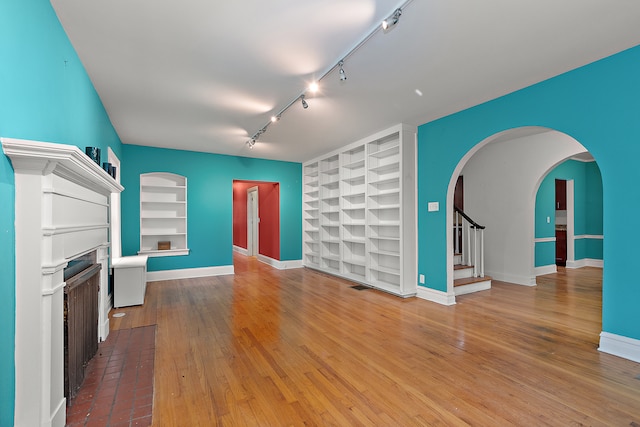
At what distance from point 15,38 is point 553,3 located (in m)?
3.19

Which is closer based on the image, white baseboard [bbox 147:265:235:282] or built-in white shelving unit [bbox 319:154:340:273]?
white baseboard [bbox 147:265:235:282]

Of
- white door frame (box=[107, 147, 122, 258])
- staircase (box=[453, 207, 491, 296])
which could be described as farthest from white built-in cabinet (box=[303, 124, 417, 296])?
white door frame (box=[107, 147, 122, 258])

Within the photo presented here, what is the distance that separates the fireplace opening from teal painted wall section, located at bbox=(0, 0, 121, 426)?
0.50m

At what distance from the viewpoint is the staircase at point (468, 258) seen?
4871mm

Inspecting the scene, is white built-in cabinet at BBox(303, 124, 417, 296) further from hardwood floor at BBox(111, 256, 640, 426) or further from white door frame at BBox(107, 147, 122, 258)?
white door frame at BBox(107, 147, 122, 258)

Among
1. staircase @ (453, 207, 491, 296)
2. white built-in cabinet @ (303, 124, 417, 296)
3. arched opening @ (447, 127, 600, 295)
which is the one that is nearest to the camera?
white built-in cabinet @ (303, 124, 417, 296)

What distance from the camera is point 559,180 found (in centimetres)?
723

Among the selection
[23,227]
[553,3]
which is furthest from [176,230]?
[553,3]

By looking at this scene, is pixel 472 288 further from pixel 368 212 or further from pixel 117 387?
pixel 117 387

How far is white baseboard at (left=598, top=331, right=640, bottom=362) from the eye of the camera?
98.6 inches

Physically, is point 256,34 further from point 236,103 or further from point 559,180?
point 559,180

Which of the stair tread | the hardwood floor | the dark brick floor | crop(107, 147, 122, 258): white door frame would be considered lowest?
the dark brick floor

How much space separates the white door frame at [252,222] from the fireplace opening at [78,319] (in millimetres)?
6555

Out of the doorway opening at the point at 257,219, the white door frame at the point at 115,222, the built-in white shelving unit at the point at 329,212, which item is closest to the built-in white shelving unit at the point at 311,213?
the built-in white shelving unit at the point at 329,212
